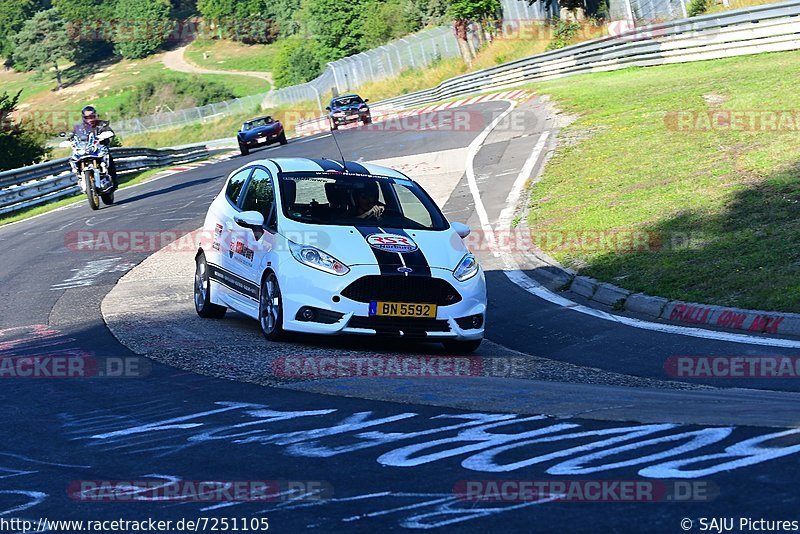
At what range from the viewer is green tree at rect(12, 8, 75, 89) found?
473 ft

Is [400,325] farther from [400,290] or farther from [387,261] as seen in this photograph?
[387,261]

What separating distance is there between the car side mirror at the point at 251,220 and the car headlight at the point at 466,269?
1918 mm

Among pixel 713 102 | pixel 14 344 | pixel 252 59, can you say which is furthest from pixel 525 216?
pixel 252 59

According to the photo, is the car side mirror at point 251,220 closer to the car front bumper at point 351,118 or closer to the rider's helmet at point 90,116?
the rider's helmet at point 90,116

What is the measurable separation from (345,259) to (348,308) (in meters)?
0.45

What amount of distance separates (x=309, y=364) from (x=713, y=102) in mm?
17799

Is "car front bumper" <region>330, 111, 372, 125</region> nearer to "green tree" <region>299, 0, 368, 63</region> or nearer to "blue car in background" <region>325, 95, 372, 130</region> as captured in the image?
"blue car in background" <region>325, 95, 372, 130</region>

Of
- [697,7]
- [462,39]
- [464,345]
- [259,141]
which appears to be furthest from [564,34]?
[464,345]

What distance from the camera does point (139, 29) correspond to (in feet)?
488

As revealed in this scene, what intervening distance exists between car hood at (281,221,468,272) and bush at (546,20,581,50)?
44.1 meters

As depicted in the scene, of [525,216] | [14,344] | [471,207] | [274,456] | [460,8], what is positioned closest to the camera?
[274,456]

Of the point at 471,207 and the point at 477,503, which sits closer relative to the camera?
the point at 477,503

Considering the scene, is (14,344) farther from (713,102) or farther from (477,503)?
(713,102)

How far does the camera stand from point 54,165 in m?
32.8
